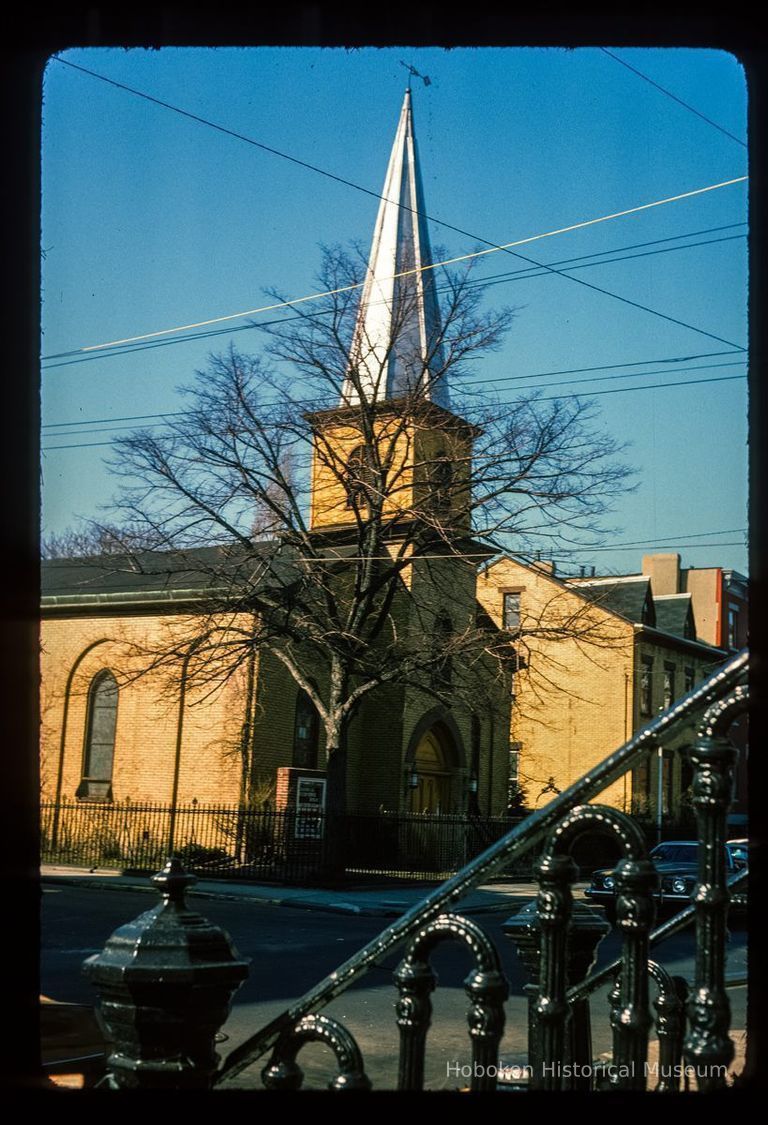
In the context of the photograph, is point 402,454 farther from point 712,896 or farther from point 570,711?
point 712,896

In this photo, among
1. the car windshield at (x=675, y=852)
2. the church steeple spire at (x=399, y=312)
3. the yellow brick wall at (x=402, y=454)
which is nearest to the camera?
the car windshield at (x=675, y=852)

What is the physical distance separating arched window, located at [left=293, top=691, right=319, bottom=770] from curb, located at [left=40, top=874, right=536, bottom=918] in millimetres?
8934

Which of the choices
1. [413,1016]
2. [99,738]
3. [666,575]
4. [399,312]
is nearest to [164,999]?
[413,1016]

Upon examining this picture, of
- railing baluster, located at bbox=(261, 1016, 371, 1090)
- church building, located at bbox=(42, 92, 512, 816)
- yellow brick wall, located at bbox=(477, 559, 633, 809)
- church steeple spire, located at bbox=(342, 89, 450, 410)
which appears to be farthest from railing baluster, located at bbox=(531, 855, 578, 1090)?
yellow brick wall, located at bbox=(477, 559, 633, 809)

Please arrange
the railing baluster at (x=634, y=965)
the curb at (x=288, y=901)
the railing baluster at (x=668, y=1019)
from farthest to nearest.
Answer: the curb at (x=288, y=901), the railing baluster at (x=668, y=1019), the railing baluster at (x=634, y=965)

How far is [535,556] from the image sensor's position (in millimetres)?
25000

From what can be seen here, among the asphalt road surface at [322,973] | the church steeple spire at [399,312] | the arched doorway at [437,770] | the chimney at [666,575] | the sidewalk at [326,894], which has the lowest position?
the sidewalk at [326,894]

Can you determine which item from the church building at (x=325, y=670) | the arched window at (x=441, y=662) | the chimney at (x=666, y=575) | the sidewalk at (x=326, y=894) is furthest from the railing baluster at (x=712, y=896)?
the chimney at (x=666, y=575)

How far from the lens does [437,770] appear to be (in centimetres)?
3744

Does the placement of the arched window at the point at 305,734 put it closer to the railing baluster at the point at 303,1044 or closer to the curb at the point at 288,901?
the curb at the point at 288,901

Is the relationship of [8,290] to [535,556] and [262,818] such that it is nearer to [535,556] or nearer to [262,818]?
[535,556]

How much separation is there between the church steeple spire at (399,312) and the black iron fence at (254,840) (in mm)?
10395

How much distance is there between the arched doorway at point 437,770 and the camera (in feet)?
121

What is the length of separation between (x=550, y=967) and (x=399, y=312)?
1025 inches
